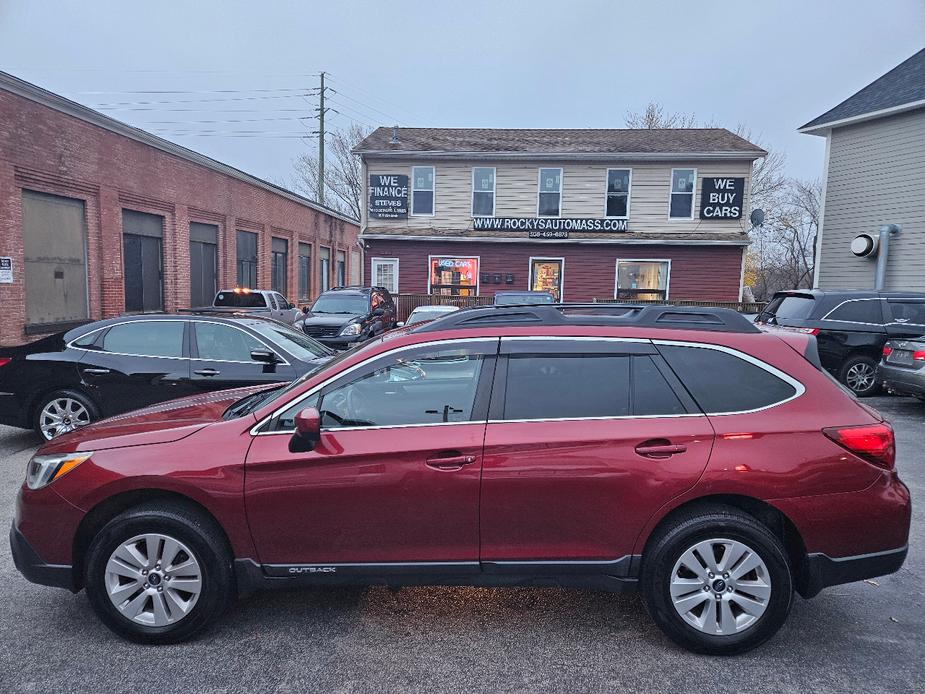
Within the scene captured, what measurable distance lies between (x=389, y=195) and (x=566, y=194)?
6131mm

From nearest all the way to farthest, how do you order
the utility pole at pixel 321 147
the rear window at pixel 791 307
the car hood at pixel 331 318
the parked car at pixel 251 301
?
the rear window at pixel 791 307 < the car hood at pixel 331 318 < the parked car at pixel 251 301 < the utility pole at pixel 321 147

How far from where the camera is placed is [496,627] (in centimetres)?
324

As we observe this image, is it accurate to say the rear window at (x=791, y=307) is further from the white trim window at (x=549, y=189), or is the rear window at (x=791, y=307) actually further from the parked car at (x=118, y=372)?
the white trim window at (x=549, y=189)

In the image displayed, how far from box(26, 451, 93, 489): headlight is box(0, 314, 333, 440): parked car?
3.23 metres

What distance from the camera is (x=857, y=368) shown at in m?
9.95

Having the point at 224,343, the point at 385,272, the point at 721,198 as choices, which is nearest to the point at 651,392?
the point at 224,343

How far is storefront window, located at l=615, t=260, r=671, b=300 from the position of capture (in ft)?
67.8

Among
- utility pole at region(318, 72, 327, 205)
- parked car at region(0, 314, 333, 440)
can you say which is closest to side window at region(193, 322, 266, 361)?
parked car at region(0, 314, 333, 440)

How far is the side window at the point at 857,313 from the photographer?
9.96m

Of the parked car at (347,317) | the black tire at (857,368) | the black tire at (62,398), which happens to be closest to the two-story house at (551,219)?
the parked car at (347,317)

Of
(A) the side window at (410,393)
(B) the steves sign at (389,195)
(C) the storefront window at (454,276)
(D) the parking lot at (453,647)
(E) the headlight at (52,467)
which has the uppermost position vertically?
(B) the steves sign at (389,195)

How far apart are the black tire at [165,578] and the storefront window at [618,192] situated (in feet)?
64.2

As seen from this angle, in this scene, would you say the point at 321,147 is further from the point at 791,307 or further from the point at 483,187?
the point at 791,307

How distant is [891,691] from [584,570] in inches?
56.7
